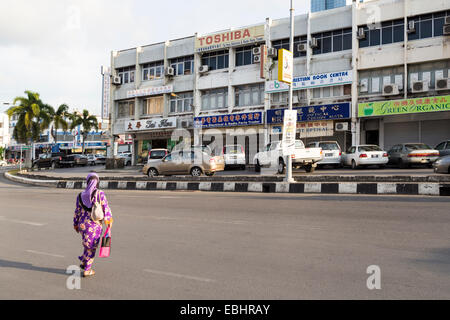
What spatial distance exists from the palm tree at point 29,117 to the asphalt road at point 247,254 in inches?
1408

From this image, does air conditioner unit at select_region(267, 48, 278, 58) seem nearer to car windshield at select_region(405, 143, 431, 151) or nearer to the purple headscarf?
car windshield at select_region(405, 143, 431, 151)

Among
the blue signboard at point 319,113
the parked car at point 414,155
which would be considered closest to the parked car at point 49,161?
the blue signboard at point 319,113

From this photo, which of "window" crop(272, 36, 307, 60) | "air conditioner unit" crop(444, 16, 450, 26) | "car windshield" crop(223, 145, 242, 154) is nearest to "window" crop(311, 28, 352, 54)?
"window" crop(272, 36, 307, 60)

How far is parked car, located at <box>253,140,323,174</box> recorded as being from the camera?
19.8m

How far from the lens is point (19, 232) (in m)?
7.93

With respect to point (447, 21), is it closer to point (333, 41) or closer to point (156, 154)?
point (333, 41)

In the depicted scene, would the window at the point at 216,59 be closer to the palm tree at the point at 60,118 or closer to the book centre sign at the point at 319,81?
the book centre sign at the point at 319,81

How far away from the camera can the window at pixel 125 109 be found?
135 ft

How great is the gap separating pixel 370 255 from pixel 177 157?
1738cm

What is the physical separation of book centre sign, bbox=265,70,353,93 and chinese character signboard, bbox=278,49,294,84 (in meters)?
12.8

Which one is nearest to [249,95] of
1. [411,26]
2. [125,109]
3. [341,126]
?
[341,126]
